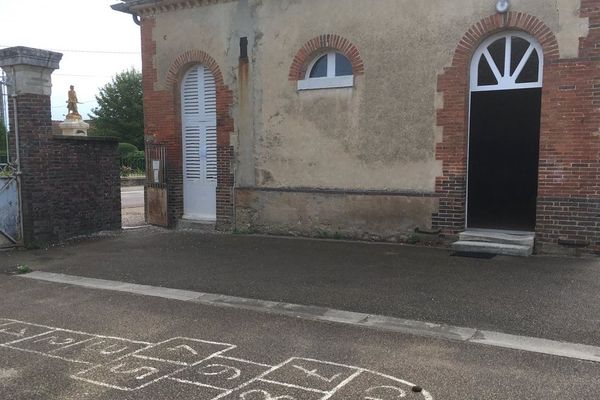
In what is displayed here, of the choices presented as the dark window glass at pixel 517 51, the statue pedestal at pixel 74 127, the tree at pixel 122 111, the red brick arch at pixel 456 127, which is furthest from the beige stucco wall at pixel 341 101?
the tree at pixel 122 111

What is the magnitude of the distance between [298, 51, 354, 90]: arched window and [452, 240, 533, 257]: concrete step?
11.5 ft

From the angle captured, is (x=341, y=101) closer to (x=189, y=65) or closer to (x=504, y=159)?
(x=504, y=159)

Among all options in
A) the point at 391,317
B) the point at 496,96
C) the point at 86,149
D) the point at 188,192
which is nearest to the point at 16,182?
the point at 86,149

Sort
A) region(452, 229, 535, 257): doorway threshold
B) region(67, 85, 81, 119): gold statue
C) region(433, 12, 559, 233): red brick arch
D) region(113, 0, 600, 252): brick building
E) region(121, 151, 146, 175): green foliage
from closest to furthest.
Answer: region(113, 0, 600, 252): brick building, region(452, 229, 535, 257): doorway threshold, region(433, 12, 559, 233): red brick arch, region(67, 85, 81, 119): gold statue, region(121, 151, 146, 175): green foliage

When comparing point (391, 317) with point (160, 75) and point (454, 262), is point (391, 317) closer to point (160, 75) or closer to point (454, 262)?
point (454, 262)

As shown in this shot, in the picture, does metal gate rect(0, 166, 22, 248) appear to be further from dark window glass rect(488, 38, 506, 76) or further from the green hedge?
the green hedge

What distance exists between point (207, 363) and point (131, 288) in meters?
3.06

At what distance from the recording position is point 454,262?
821cm

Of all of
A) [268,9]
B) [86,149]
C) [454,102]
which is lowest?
[86,149]

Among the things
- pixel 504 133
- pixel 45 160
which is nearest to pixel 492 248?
pixel 504 133

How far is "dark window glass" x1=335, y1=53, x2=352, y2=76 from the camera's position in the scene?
10289 mm

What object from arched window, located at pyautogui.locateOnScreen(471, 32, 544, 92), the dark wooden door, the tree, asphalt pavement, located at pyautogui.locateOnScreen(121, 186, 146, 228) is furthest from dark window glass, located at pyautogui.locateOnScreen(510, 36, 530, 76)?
the tree

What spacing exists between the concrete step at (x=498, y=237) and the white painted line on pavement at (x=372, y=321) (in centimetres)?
388

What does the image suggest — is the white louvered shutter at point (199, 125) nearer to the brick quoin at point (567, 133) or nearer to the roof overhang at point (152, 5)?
the roof overhang at point (152, 5)
